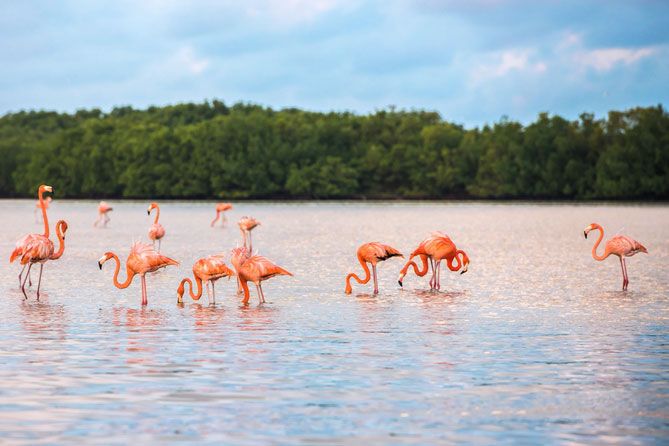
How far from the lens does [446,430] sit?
10.3 metres

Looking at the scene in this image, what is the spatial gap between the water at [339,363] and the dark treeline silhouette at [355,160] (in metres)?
111

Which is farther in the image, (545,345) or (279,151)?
(279,151)

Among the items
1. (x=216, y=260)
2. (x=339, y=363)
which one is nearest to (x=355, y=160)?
(x=216, y=260)

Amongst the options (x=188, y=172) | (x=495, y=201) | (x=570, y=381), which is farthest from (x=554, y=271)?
(x=188, y=172)

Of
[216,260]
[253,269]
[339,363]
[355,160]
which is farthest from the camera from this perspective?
[355,160]

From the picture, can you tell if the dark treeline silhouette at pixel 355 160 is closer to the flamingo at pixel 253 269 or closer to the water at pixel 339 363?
the water at pixel 339 363

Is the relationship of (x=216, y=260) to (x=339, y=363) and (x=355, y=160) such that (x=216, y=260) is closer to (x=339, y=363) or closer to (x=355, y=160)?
(x=339, y=363)

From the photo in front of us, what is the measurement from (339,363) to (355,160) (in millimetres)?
136803

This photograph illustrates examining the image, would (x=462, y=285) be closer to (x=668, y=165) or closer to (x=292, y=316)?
(x=292, y=316)

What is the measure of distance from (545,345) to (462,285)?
9.29 metres

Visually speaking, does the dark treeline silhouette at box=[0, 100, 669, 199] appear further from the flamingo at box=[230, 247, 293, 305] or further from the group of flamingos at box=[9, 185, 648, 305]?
the flamingo at box=[230, 247, 293, 305]

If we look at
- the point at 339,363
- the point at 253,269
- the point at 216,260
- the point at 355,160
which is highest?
the point at 355,160

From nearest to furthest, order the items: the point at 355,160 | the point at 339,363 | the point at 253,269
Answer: the point at 339,363 < the point at 253,269 < the point at 355,160

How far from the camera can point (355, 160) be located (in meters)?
150
